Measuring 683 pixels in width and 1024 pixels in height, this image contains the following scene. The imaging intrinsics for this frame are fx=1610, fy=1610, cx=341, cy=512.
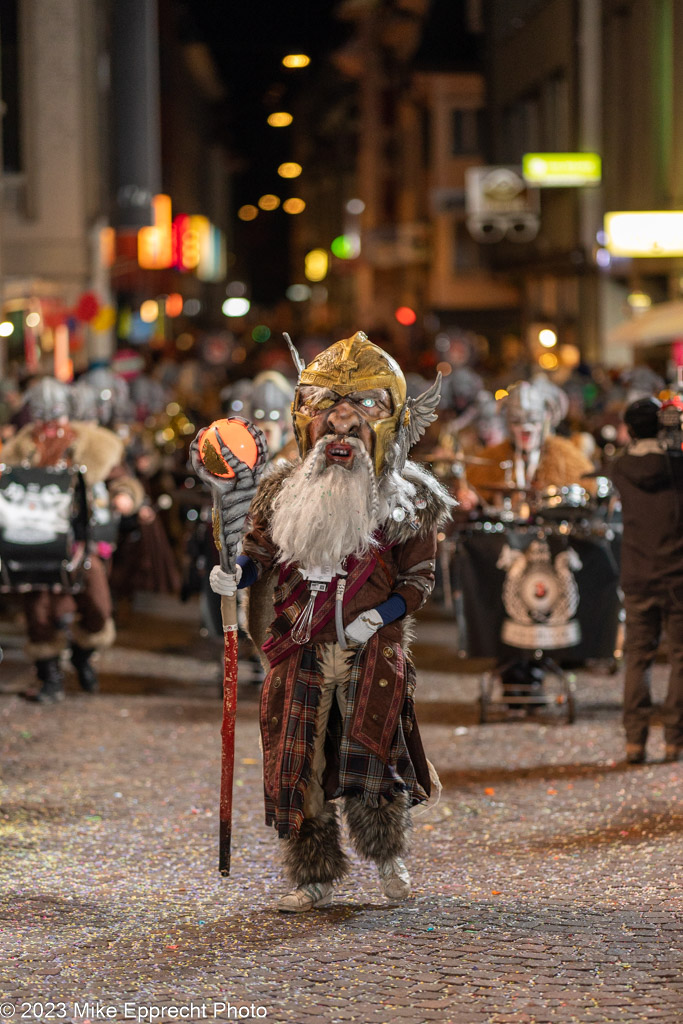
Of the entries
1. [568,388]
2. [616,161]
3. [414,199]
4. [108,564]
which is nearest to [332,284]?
[414,199]

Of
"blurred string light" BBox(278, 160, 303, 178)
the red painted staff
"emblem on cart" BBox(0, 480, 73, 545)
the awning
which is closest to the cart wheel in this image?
"emblem on cart" BBox(0, 480, 73, 545)

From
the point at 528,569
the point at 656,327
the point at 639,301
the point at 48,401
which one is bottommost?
the point at 528,569

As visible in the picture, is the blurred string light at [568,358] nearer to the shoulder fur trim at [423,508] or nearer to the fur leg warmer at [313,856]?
the shoulder fur trim at [423,508]

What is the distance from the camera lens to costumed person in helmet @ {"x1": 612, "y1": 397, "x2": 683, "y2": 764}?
815cm

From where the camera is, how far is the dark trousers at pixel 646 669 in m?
8.24

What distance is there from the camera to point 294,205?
357 feet

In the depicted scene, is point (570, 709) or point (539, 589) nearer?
point (539, 589)

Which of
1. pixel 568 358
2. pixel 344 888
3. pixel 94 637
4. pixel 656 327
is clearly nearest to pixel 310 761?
pixel 344 888

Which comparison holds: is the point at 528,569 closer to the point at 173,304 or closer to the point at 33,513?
the point at 33,513

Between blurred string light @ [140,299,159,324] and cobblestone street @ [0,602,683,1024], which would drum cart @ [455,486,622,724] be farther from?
blurred string light @ [140,299,159,324]

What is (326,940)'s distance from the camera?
5586 mm

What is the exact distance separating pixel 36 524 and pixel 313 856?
170 inches

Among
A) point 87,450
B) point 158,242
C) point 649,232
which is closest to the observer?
point 87,450

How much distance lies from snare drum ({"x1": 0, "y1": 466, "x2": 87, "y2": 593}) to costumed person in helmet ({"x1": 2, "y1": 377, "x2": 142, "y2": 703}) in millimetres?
237
